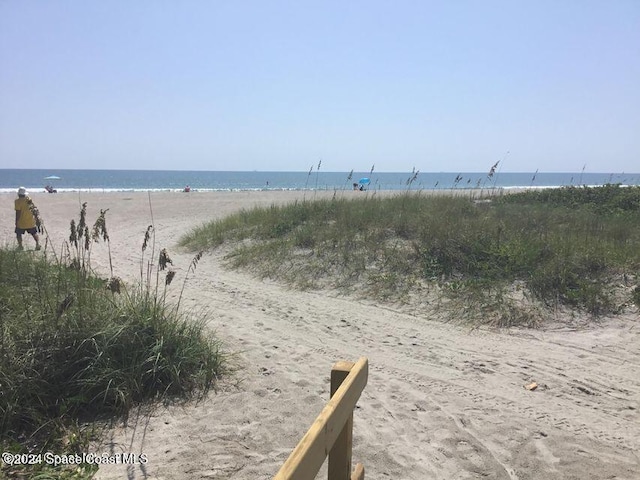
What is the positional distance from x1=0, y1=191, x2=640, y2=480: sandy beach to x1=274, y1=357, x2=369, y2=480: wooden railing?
1232 mm

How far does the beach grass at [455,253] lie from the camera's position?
7.31m

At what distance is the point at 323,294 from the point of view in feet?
27.9

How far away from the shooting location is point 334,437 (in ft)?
6.58

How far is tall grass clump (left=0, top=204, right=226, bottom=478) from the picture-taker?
13.2 feet

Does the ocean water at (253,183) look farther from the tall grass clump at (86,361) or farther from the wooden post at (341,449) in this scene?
the wooden post at (341,449)

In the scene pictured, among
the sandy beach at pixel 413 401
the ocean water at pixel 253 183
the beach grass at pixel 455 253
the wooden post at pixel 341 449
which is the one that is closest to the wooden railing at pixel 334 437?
the wooden post at pixel 341 449

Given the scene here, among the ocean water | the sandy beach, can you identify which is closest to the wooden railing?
the sandy beach

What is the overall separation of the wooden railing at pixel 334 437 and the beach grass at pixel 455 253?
4.95 meters

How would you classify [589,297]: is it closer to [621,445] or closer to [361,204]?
[621,445]

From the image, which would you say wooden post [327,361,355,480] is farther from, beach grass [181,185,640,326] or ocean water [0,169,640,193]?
ocean water [0,169,640,193]

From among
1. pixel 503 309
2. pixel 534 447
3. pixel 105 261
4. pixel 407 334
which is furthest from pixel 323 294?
pixel 105 261

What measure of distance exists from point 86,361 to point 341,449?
3.13m

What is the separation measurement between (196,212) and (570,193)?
53.9 ft

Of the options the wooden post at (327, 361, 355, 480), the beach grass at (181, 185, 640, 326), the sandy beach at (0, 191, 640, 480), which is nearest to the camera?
the wooden post at (327, 361, 355, 480)
